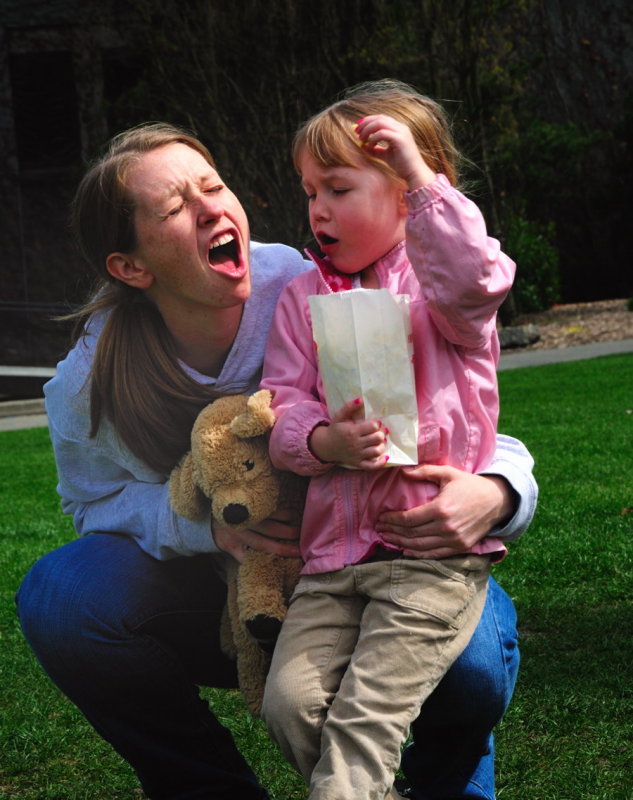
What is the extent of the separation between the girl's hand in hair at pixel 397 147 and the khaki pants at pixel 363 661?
2.18 ft

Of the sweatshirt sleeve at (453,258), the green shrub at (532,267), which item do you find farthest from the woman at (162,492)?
the green shrub at (532,267)

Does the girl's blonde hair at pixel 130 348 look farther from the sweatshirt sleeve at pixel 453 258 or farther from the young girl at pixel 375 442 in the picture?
the sweatshirt sleeve at pixel 453 258

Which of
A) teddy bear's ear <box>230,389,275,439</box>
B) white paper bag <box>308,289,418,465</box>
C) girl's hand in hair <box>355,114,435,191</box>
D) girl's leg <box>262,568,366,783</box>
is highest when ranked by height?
girl's hand in hair <box>355,114,435,191</box>

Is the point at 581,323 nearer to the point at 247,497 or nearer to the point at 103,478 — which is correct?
the point at 103,478

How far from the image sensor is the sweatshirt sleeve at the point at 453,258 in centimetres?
197

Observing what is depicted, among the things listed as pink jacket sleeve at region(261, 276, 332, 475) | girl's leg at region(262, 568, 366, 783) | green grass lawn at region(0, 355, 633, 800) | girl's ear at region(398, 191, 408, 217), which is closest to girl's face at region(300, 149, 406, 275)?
girl's ear at region(398, 191, 408, 217)

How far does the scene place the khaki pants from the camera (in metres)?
1.92

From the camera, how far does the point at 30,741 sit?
130 inches

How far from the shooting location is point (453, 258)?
1973 mm

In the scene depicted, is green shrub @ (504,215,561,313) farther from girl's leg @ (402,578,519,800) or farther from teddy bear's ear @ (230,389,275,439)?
teddy bear's ear @ (230,389,275,439)

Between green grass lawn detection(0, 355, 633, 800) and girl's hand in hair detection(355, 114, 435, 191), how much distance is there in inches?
58.0

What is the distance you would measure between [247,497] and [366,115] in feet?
2.44

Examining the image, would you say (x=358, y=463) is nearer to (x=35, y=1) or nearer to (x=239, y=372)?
(x=239, y=372)

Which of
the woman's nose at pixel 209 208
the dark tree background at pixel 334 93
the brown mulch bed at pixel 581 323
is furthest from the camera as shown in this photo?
the brown mulch bed at pixel 581 323
